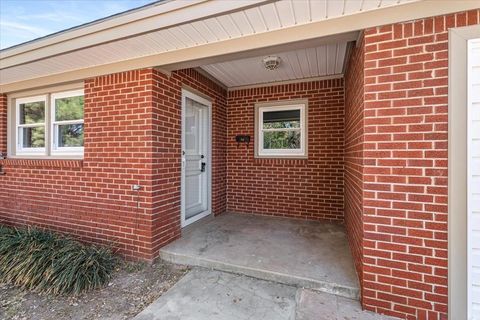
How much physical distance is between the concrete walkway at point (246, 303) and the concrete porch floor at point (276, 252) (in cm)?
11

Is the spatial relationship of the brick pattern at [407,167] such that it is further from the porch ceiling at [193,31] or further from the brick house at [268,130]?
the porch ceiling at [193,31]

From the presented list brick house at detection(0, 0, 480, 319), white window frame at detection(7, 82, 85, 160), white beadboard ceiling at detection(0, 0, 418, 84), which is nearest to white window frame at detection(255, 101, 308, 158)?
brick house at detection(0, 0, 480, 319)

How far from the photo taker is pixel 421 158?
191 centimetres

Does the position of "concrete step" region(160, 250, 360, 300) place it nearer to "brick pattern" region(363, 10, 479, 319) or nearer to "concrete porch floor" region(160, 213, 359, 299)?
"concrete porch floor" region(160, 213, 359, 299)

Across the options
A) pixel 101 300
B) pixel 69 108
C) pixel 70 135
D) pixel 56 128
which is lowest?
pixel 101 300

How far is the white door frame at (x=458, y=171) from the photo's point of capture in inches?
69.9

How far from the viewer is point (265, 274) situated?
2.52 m

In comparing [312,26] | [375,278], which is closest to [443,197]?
[375,278]

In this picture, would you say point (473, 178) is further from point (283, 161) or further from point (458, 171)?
point (283, 161)

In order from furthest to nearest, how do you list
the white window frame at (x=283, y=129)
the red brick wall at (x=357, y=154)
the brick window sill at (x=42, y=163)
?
the white window frame at (x=283, y=129)
the brick window sill at (x=42, y=163)
the red brick wall at (x=357, y=154)

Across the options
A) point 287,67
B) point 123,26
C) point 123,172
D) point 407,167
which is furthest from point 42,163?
point 407,167

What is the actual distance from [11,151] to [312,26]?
544 centimetres

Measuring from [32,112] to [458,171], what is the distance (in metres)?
5.94

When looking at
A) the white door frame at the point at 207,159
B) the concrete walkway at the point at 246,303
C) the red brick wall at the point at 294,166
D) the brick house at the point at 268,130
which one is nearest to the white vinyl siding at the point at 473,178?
the brick house at the point at 268,130
